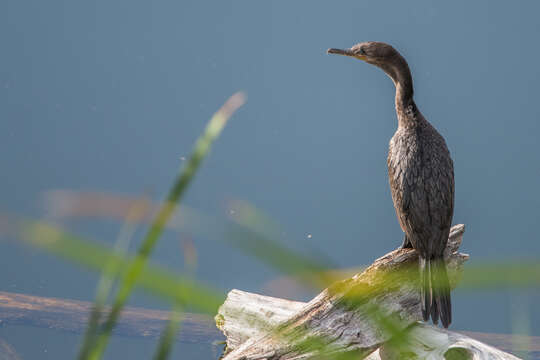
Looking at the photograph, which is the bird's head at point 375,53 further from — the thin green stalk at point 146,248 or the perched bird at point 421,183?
the thin green stalk at point 146,248

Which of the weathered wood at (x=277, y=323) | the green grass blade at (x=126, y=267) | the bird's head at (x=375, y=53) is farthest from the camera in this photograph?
the bird's head at (x=375, y=53)

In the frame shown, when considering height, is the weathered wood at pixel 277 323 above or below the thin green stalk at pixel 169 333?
above

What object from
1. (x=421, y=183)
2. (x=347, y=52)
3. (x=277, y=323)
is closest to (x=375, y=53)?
(x=347, y=52)

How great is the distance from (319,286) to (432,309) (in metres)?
1.87

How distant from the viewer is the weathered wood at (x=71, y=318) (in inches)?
200

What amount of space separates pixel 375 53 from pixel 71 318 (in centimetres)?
388

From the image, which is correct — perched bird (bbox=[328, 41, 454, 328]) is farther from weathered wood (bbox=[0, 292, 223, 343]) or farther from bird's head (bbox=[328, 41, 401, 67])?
weathered wood (bbox=[0, 292, 223, 343])

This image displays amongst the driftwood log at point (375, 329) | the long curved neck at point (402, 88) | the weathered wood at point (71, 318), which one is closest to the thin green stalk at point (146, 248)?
the driftwood log at point (375, 329)

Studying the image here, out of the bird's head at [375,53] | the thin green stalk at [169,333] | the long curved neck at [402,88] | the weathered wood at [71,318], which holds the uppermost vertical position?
the bird's head at [375,53]

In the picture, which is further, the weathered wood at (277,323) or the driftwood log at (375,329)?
the weathered wood at (277,323)

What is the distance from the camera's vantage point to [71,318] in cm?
523

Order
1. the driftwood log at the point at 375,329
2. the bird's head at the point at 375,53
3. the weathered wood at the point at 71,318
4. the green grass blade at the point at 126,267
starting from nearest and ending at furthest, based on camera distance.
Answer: the green grass blade at the point at 126,267, the driftwood log at the point at 375,329, the bird's head at the point at 375,53, the weathered wood at the point at 71,318

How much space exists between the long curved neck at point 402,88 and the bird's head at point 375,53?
2 centimetres

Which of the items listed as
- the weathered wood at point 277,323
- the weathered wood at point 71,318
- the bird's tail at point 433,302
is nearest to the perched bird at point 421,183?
the bird's tail at point 433,302
